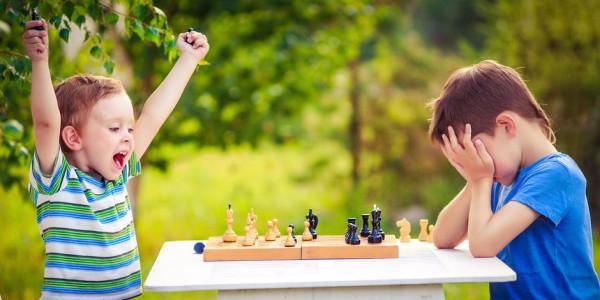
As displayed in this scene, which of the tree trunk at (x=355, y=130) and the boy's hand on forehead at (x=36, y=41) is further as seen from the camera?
the tree trunk at (x=355, y=130)

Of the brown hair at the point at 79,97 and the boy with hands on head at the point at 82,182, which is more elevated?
the brown hair at the point at 79,97

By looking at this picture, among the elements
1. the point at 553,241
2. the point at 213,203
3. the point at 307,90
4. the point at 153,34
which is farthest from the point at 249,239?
the point at 213,203

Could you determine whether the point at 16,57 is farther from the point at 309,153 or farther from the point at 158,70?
the point at 309,153

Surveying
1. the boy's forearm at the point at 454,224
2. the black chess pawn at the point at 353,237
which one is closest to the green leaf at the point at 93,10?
the black chess pawn at the point at 353,237

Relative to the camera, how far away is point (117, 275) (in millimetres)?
2686

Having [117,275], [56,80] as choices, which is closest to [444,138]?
[117,275]

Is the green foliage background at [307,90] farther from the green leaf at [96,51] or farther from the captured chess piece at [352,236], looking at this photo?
the captured chess piece at [352,236]

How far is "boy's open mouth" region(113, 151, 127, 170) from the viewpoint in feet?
9.05

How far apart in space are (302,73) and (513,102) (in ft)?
12.8

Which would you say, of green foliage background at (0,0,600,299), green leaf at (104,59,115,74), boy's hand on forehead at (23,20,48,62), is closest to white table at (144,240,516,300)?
boy's hand on forehead at (23,20,48,62)

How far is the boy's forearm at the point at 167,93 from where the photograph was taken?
9.82ft

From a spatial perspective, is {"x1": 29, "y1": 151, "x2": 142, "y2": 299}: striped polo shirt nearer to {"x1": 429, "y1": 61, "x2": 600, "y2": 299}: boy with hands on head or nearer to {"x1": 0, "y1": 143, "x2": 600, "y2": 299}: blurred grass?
{"x1": 429, "y1": 61, "x2": 600, "y2": 299}: boy with hands on head

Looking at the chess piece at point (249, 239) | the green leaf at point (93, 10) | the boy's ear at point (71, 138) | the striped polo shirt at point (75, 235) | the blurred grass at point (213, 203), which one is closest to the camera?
the striped polo shirt at point (75, 235)

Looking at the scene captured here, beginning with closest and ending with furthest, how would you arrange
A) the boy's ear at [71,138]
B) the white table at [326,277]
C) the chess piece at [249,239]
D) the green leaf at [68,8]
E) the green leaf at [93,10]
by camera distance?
the white table at [326,277] → the boy's ear at [71,138] → the chess piece at [249,239] → the green leaf at [68,8] → the green leaf at [93,10]
